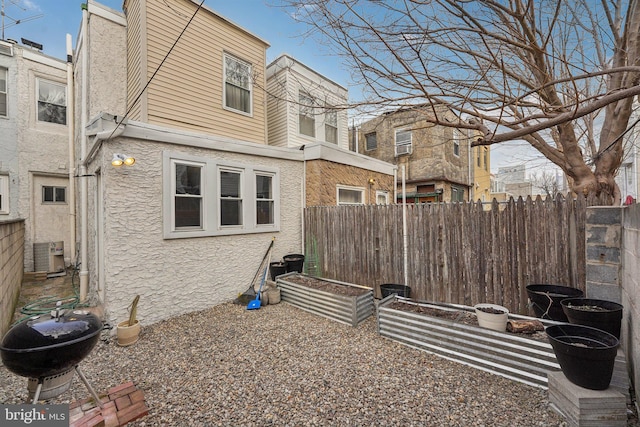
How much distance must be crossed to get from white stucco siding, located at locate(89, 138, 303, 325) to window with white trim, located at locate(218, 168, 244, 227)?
0.28 meters

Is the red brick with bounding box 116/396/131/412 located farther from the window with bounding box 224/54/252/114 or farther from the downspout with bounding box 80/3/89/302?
the window with bounding box 224/54/252/114

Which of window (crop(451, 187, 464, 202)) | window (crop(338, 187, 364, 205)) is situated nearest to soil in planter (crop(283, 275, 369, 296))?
window (crop(338, 187, 364, 205))

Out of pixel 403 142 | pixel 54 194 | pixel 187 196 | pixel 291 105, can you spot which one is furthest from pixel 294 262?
pixel 403 142

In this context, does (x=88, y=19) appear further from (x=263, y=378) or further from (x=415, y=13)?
(x=263, y=378)

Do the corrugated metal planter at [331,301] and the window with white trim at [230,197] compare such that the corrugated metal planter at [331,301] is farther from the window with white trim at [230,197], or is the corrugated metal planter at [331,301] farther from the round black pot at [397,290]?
the window with white trim at [230,197]

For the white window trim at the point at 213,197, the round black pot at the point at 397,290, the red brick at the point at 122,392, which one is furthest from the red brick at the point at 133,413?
the round black pot at the point at 397,290

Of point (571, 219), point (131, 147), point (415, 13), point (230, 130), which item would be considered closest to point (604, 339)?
point (571, 219)

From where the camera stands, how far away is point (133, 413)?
2.41m

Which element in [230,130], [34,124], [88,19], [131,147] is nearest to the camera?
[131,147]

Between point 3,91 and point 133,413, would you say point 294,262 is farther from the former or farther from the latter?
point 3,91

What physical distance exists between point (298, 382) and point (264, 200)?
418cm

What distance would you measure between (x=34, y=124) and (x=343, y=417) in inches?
430

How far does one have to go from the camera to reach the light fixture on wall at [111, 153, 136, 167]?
4023 millimetres

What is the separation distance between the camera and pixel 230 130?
7.04 meters
